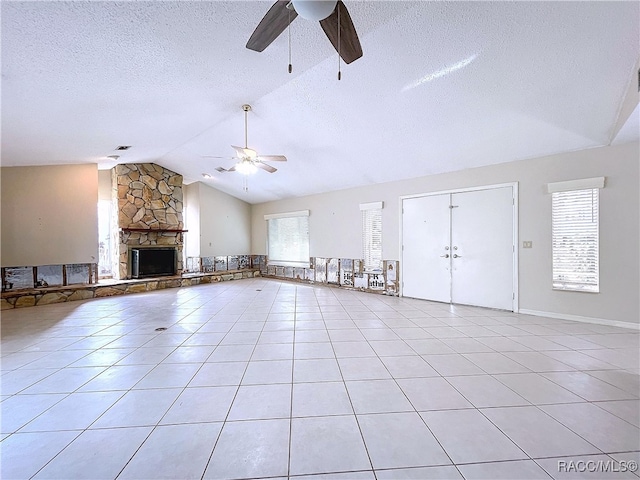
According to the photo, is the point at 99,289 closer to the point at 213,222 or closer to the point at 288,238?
the point at 213,222

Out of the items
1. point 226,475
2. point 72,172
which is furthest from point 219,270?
point 226,475

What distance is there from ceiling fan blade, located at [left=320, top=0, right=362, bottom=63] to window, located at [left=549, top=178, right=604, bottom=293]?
388 centimetres

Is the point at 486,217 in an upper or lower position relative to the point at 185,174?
lower

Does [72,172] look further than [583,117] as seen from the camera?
Yes

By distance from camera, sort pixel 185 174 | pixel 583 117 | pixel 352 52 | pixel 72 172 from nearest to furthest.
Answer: pixel 352 52 < pixel 583 117 < pixel 72 172 < pixel 185 174

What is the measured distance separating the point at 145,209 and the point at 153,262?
1371 mm

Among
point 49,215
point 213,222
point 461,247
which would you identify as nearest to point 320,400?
point 461,247

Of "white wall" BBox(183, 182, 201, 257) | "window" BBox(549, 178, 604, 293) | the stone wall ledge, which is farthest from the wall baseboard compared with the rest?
"white wall" BBox(183, 182, 201, 257)

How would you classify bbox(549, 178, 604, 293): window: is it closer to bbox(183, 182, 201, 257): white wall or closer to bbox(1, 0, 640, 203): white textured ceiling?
bbox(1, 0, 640, 203): white textured ceiling

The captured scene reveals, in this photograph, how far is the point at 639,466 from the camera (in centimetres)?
151

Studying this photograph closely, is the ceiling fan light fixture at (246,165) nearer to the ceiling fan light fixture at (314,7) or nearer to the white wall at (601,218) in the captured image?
the ceiling fan light fixture at (314,7)

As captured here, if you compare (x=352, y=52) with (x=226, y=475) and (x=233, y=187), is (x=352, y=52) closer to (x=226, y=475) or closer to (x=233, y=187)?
(x=226, y=475)

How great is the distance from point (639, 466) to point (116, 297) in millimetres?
7635

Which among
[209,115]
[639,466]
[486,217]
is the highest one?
[209,115]
